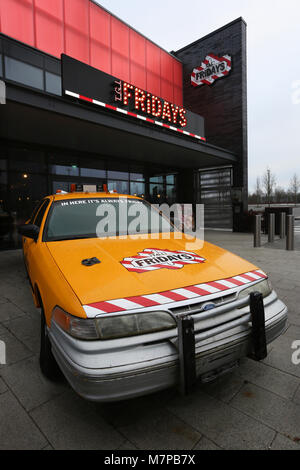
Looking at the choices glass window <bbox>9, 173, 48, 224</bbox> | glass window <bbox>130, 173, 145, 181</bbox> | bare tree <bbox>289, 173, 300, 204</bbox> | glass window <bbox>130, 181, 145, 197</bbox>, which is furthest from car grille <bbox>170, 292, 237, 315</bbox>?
bare tree <bbox>289, 173, 300, 204</bbox>

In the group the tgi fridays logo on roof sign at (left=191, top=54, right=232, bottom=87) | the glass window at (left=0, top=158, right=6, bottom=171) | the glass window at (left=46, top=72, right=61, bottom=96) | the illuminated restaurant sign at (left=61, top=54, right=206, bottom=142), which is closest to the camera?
the illuminated restaurant sign at (left=61, top=54, right=206, bottom=142)

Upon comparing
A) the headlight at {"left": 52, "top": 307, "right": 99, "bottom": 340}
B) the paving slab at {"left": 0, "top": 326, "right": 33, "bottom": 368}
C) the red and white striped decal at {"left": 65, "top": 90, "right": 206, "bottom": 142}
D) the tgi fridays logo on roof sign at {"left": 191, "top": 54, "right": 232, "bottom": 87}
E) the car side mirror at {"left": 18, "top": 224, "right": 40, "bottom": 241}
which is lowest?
the paving slab at {"left": 0, "top": 326, "right": 33, "bottom": 368}

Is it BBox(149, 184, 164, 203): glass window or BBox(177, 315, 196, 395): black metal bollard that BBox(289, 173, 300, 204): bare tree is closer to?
BBox(149, 184, 164, 203): glass window

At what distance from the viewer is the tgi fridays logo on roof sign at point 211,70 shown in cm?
1427

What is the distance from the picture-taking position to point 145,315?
5.29 ft

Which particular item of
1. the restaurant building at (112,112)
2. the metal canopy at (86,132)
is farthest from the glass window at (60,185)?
the metal canopy at (86,132)

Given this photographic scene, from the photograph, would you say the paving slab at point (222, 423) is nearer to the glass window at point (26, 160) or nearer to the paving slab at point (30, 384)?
the paving slab at point (30, 384)

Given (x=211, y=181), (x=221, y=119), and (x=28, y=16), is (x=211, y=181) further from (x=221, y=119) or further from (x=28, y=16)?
(x=28, y=16)

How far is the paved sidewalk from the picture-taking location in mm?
1618

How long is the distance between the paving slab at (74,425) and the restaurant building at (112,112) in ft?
9.15

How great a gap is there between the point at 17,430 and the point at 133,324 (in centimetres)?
107

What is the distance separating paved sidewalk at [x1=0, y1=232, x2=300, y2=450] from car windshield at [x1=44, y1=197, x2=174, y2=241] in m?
1.33

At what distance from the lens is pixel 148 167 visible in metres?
13.7

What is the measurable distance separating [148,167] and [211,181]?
157 inches
